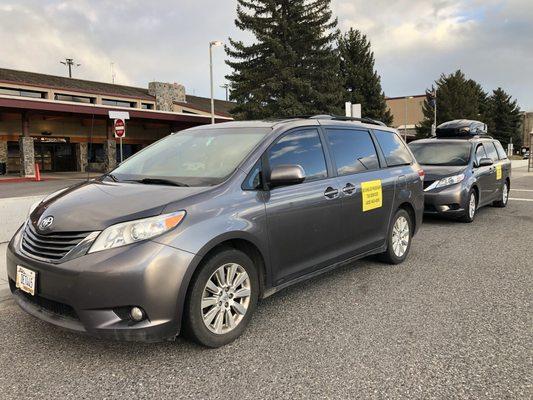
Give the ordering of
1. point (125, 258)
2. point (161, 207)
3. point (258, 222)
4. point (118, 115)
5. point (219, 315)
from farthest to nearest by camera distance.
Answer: point (118, 115)
point (258, 222)
point (219, 315)
point (161, 207)
point (125, 258)

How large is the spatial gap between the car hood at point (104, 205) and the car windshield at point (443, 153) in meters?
7.38

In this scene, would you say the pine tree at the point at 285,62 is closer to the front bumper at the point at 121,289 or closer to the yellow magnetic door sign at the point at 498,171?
the yellow magnetic door sign at the point at 498,171

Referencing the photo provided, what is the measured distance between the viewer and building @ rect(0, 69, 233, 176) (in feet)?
91.5

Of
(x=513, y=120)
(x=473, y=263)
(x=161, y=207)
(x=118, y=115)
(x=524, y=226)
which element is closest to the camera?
(x=161, y=207)

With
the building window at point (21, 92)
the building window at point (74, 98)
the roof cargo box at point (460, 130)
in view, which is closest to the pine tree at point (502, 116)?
the building window at point (74, 98)

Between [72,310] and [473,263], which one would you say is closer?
[72,310]

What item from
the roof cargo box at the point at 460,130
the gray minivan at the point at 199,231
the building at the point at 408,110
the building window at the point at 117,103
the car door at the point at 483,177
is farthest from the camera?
the building at the point at 408,110

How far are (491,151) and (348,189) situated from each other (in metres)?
7.44

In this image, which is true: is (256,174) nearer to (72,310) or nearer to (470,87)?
(72,310)

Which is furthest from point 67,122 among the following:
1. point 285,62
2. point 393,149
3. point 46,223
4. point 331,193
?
point 46,223

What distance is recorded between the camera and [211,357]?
3303 millimetres

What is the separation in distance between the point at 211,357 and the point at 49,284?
1.21 meters

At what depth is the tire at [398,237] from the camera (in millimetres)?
5582

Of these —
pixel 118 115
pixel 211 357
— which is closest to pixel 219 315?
pixel 211 357
